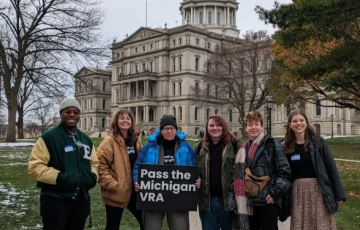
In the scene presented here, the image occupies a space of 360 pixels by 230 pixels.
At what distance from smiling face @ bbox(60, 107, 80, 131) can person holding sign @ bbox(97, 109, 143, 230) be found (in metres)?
0.73

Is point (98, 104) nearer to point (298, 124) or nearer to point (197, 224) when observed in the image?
point (197, 224)

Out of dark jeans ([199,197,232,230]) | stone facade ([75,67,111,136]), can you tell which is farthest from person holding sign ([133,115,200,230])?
stone facade ([75,67,111,136])

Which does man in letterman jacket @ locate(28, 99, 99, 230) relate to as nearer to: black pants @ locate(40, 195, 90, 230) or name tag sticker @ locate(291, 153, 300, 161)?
black pants @ locate(40, 195, 90, 230)

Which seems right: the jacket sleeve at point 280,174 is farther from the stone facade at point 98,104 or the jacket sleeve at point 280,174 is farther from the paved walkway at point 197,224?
the stone facade at point 98,104

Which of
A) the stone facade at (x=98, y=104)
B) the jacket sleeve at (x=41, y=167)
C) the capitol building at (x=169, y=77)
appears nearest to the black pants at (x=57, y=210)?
the jacket sleeve at (x=41, y=167)

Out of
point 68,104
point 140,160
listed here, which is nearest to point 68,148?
point 68,104

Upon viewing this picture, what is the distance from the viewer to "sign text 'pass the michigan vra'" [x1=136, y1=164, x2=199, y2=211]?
200 inches

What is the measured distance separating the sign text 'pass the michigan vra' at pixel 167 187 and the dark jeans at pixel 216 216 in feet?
0.94

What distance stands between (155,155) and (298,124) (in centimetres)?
192

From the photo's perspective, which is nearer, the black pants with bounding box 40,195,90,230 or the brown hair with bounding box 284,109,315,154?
the black pants with bounding box 40,195,90,230

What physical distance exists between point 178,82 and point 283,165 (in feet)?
232

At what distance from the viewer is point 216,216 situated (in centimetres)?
523

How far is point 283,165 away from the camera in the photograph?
4781 millimetres

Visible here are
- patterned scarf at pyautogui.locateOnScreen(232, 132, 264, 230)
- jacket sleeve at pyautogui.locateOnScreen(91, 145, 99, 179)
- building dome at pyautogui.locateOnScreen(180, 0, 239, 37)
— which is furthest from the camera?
building dome at pyautogui.locateOnScreen(180, 0, 239, 37)
